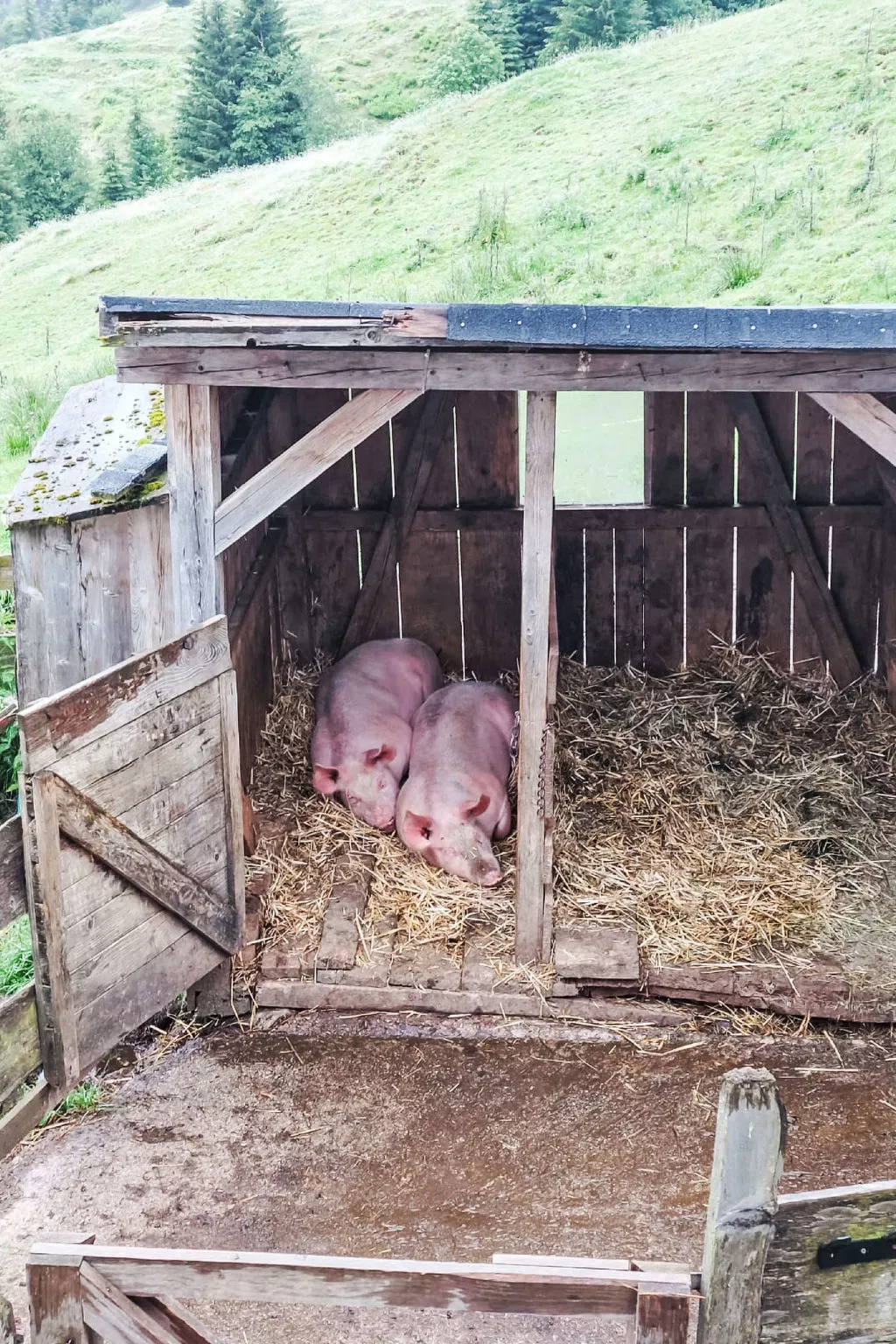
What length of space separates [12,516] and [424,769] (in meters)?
2.28

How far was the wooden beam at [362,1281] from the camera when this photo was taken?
2184 millimetres

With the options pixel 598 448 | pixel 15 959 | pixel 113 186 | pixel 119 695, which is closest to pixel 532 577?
pixel 119 695

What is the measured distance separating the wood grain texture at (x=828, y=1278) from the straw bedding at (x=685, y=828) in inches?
129

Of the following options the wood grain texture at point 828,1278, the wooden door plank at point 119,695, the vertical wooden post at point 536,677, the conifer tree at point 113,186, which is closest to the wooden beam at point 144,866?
the wooden door plank at point 119,695

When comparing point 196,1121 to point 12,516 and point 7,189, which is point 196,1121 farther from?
point 7,189

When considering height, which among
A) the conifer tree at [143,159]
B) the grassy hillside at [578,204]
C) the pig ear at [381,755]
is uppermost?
the conifer tree at [143,159]

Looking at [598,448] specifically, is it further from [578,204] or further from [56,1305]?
[56,1305]

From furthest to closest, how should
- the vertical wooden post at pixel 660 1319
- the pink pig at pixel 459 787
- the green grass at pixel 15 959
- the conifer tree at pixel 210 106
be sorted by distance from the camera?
the conifer tree at pixel 210 106, the pink pig at pixel 459 787, the green grass at pixel 15 959, the vertical wooden post at pixel 660 1319

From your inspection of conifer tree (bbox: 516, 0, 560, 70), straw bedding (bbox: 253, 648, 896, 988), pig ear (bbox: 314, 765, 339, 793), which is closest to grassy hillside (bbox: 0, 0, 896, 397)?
conifer tree (bbox: 516, 0, 560, 70)

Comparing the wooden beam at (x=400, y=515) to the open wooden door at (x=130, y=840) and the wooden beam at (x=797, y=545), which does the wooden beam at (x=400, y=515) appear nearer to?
the wooden beam at (x=797, y=545)

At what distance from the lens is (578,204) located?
23719mm

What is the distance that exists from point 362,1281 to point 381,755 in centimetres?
450

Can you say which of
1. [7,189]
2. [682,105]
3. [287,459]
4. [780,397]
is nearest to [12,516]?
[287,459]

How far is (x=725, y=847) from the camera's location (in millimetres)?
6195
